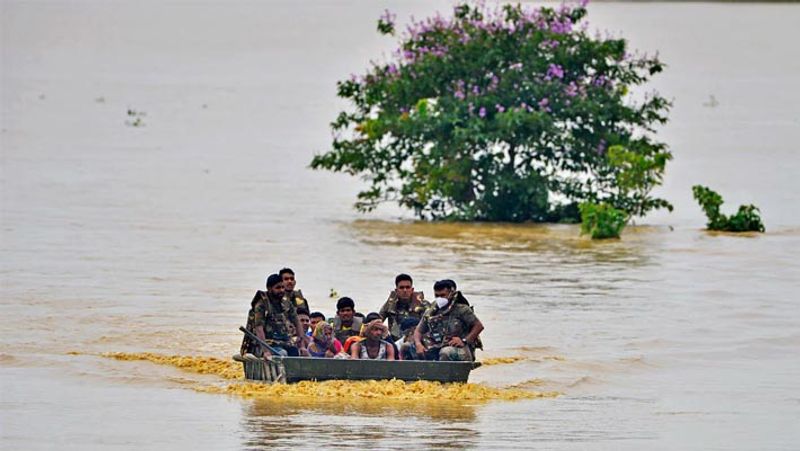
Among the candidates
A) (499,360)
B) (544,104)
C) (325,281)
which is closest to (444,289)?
(499,360)

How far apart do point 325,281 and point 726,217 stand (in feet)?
28.3

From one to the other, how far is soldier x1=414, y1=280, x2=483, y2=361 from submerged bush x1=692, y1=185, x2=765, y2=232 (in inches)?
552

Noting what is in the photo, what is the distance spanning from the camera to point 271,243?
101 feet

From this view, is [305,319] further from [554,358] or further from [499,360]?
[554,358]

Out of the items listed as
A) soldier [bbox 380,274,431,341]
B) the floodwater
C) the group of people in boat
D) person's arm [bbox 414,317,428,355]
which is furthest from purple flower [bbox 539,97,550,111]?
person's arm [bbox 414,317,428,355]

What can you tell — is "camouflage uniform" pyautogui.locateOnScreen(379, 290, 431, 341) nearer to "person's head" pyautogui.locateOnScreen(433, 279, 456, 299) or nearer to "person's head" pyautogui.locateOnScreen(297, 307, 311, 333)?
"person's head" pyautogui.locateOnScreen(433, 279, 456, 299)

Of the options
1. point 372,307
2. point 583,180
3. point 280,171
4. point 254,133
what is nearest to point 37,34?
point 254,133

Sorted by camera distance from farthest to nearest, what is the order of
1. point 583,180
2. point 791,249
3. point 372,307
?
1. point 583,180
2. point 791,249
3. point 372,307

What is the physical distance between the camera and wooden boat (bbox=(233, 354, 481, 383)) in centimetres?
1803

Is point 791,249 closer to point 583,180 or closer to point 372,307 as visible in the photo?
point 583,180

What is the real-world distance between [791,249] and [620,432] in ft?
45.7

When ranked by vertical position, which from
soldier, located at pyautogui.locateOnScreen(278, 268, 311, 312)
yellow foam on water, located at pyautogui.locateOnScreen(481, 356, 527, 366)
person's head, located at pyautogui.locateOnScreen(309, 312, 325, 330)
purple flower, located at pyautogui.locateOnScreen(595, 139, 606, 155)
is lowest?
yellow foam on water, located at pyautogui.locateOnScreen(481, 356, 527, 366)

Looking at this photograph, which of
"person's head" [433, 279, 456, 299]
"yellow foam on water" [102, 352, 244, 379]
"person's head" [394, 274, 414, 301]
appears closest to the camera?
"person's head" [433, 279, 456, 299]

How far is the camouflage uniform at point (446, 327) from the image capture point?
733 inches
